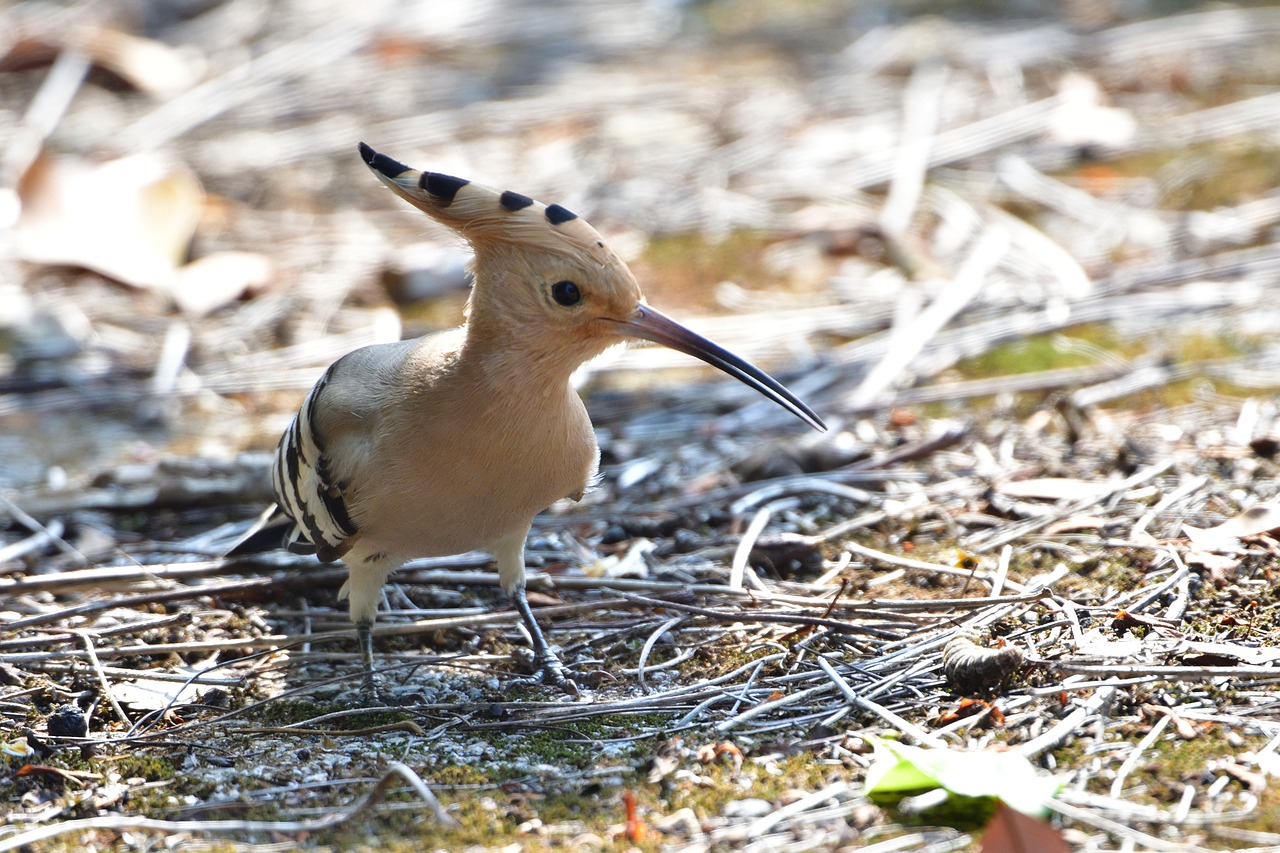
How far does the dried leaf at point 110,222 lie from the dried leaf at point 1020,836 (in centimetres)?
376

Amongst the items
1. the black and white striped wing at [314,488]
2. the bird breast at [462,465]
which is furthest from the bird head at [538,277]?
the black and white striped wing at [314,488]

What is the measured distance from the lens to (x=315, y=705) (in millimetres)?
2633

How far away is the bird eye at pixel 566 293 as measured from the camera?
2.54 m

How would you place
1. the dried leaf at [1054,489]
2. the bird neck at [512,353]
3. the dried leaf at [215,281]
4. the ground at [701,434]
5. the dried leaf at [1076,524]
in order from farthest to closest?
the dried leaf at [215,281]
the dried leaf at [1054,489]
the dried leaf at [1076,524]
the bird neck at [512,353]
the ground at [701,434]

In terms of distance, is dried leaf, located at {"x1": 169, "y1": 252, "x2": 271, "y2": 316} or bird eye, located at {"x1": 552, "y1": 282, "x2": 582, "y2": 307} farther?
dried leaf, located at {"x1": 169, "y1": 252, "x2": 271, "y2": 316}

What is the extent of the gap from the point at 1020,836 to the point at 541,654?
1181 millimetres

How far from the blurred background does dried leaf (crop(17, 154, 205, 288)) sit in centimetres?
1

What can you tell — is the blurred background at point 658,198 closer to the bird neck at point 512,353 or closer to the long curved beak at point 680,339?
the bird neck at point 512,353

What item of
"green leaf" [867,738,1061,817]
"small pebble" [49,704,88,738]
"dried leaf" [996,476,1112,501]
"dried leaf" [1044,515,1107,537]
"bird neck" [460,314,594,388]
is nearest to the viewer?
"green leaf" [867,738,1061,817]

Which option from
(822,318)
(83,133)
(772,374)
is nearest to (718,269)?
(822,318)

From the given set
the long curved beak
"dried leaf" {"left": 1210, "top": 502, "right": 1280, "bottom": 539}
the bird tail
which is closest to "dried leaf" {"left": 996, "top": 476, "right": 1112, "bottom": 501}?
"dried leaf" {"left": 1210, "top": 502, "right": 1280, "bottom": 539}

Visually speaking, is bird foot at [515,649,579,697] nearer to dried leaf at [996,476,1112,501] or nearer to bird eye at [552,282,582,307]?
bird eye at [552,282,582,307]

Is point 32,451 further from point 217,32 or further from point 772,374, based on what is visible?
point 217,32

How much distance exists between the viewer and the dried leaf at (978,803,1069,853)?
1754 millimetres
